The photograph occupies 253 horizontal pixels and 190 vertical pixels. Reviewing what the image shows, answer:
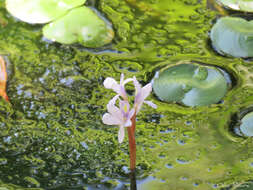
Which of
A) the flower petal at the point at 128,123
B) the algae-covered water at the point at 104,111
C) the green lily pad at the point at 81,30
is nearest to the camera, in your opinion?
the flower petal at the point at 128,123

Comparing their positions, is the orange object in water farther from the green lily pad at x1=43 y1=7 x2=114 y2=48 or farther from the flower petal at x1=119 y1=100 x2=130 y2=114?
the flower petal at x1=119 y1=100 x2=130 y2=114

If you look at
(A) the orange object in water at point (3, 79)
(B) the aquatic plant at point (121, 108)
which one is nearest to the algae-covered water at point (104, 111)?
(A) the orange object in water at point (3, 79)

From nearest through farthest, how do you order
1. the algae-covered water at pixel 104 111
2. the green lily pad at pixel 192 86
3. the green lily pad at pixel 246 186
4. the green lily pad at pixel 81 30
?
the green lily pad at pixel 246 186 < the algae-covered water at pixel 104 111 < the green lily pad at pixel 192 86 < the green lily pad at pixel 81 30

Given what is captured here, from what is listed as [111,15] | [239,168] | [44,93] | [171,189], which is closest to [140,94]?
[171,189]

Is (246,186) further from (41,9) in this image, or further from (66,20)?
(41,9)

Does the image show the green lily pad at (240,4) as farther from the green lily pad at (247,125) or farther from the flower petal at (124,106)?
the flower petal at (124,106)

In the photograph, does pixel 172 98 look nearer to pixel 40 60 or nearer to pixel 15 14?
pixel 40 60

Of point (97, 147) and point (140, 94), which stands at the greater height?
point (140, 94)
